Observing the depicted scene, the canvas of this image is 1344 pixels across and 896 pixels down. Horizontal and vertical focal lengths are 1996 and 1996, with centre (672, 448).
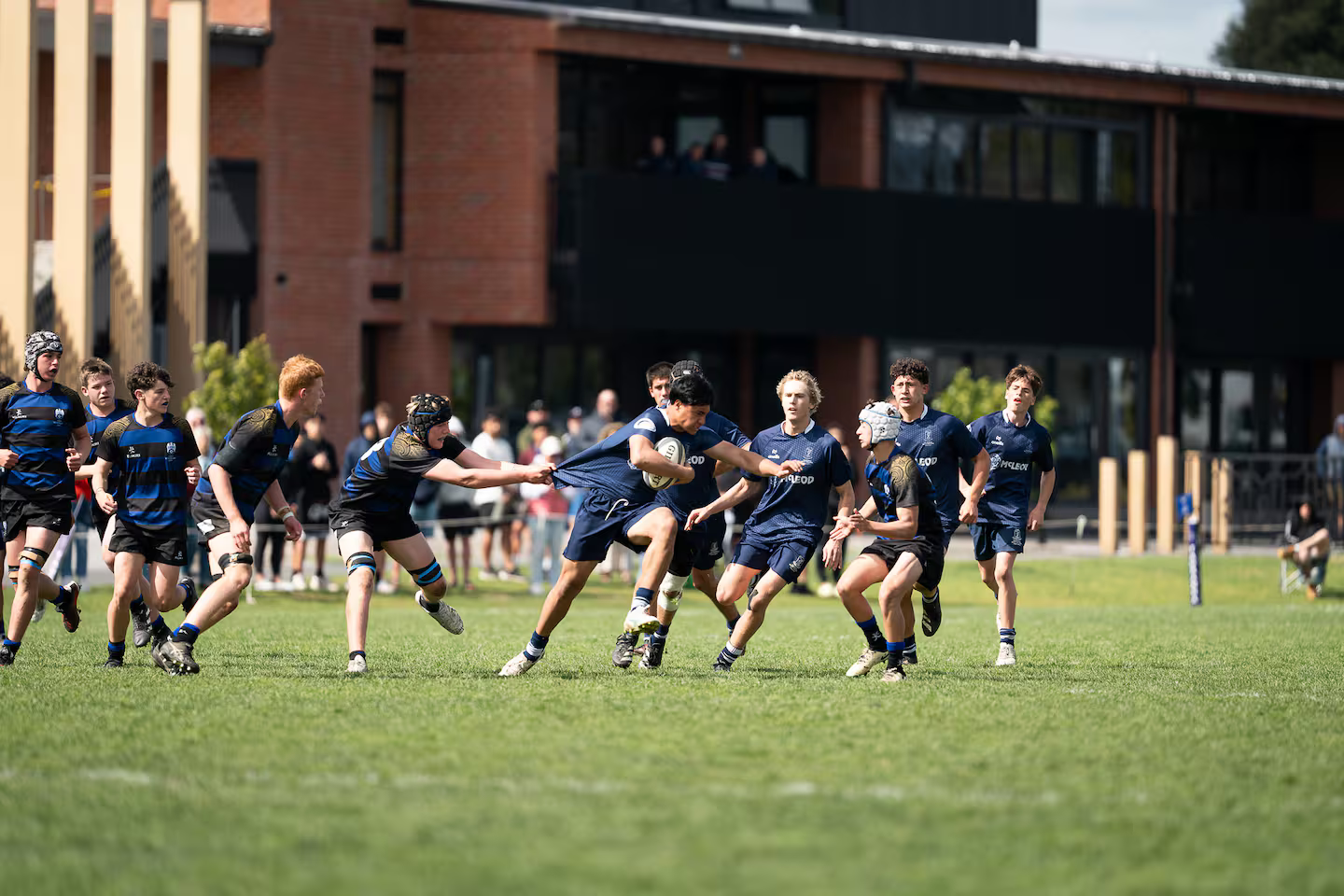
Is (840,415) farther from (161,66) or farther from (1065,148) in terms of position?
(161,66)

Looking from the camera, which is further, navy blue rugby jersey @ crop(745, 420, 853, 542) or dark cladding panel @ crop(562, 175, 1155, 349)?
dark cladding panel @ crop(562, 175, 1155, 349)

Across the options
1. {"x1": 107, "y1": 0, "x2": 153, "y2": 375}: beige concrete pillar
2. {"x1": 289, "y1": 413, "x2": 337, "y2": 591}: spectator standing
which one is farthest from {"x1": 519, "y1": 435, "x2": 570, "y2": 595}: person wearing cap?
{"x1": 107, "y1": 0, "x2": 153, "y2": 375}: beige concrete pillar

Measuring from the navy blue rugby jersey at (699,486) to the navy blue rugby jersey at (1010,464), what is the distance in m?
2.14

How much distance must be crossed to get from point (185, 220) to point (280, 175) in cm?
398

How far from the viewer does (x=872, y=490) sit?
1213cm

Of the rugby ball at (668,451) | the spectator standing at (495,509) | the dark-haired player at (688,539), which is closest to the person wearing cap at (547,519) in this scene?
the spectator standing at (495,509)

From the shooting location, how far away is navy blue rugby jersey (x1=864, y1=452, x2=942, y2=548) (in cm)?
1166

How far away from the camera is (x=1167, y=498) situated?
96.0 feet

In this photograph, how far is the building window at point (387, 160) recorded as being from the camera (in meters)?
32.2

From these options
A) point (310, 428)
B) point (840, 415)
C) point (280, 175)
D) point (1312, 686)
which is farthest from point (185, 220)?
point (1312, 686)

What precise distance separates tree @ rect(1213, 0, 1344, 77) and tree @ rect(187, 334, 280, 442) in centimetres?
5036

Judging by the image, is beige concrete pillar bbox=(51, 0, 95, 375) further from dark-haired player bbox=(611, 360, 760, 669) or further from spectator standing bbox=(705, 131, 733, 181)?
dark-haired player bbox=(611, 360, 760, 669)

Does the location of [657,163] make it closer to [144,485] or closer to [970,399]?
[970,399]

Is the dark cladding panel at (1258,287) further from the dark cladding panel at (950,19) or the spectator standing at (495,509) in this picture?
the spectator standing at (495,509)
